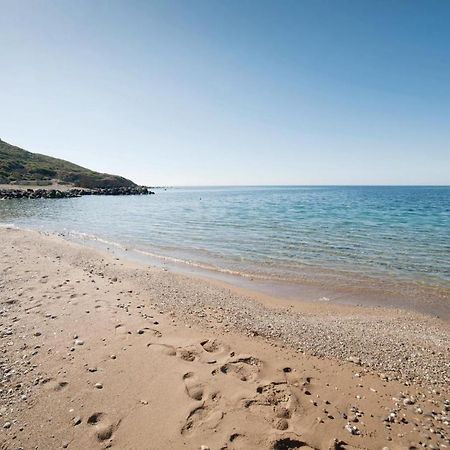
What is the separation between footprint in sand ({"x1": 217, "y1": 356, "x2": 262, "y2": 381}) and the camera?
653cm

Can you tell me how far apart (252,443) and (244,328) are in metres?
4.46

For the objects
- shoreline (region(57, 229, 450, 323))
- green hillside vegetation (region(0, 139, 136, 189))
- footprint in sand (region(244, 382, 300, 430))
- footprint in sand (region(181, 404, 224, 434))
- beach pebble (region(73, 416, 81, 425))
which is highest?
green hillside vegetation (region(0, 139, 136, 189))

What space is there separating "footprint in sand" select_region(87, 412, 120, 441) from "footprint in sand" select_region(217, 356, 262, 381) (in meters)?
2.20

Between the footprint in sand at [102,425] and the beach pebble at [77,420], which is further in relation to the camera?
the beach pebble at [77,420]

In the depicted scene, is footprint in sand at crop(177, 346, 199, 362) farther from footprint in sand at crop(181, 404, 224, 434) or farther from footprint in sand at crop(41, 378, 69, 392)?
footprint in sand at crop(41, 378, 69, 392)

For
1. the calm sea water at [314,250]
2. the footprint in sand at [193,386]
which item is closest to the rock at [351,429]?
the footprint in sand at [193,386]

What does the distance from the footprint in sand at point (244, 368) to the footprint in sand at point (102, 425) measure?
2.20m

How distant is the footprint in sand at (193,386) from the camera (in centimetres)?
578

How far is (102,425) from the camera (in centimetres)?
502

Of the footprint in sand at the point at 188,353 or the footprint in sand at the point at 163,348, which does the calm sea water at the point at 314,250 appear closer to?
the footprint in sand at the point at 188,353

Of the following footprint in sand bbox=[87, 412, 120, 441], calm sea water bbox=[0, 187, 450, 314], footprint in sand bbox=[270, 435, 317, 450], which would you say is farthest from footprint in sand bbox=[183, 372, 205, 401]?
calm sea water bbox=[0, 187, 450, 314]

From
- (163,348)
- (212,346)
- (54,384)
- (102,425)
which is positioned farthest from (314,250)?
(102,425)

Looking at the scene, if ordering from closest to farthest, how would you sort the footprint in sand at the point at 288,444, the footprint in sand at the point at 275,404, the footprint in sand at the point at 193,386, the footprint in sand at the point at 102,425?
the footprint in sand at the point at 288,444 < the footprint in sand at the point at 102,425 < the footprint in sand at the point at 275,404 < the footprint in sand at the point at 193,386

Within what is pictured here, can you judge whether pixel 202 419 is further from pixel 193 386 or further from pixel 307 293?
pixel 307 293
